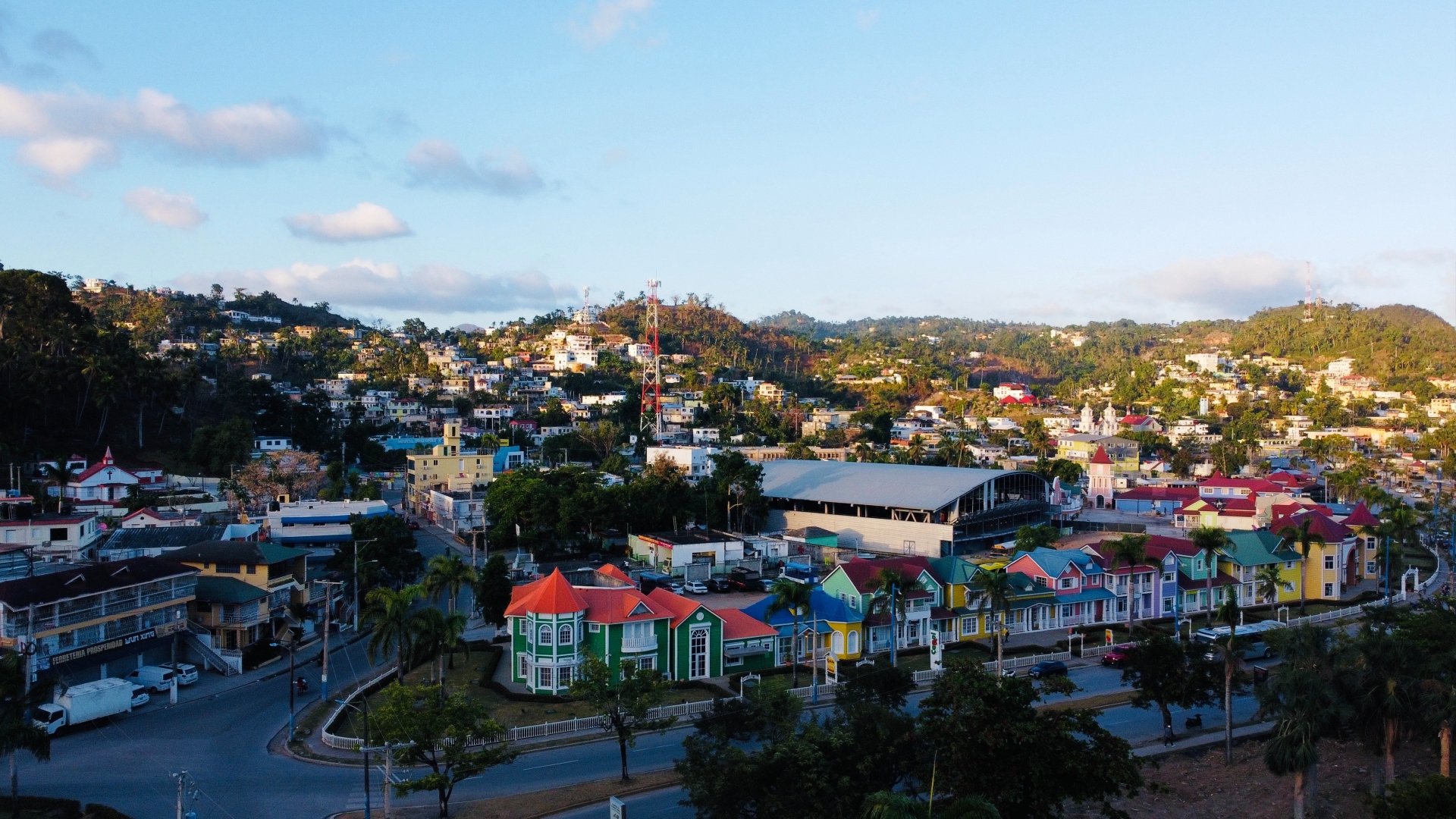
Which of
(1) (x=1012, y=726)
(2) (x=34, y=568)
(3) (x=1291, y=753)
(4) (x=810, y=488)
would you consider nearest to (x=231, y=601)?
(2) (x=34, y=568)

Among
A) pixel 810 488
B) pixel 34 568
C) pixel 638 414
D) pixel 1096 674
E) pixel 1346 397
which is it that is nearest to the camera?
pixel 1096 674

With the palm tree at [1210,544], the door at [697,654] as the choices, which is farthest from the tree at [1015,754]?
the palm tree at [1210,544]

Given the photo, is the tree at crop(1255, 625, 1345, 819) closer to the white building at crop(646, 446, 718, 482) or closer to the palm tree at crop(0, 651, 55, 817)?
the palm tree at crop(0, 651, 55, 817)

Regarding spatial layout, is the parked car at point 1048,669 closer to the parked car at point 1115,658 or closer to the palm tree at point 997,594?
the palm tree at point 997,594

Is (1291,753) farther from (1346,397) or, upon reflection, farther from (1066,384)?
(1066,384)

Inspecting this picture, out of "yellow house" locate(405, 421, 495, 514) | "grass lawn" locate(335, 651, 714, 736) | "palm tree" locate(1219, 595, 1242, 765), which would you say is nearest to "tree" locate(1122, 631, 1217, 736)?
"palm tree" locate(1219, 595, 1242, 765)

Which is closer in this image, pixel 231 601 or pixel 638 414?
pixel 231 601

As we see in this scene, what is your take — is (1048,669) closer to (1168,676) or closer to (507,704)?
(1168,676)
